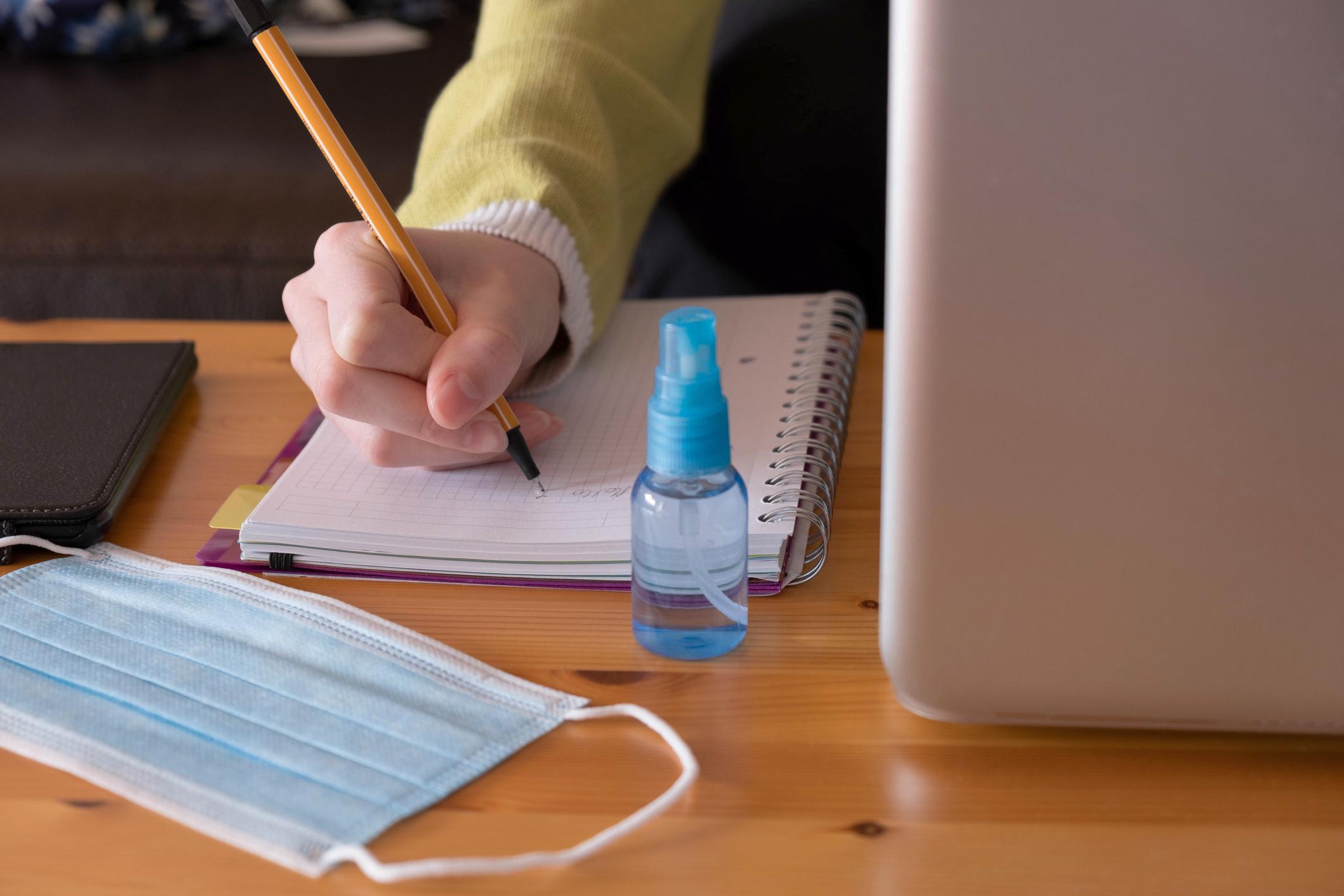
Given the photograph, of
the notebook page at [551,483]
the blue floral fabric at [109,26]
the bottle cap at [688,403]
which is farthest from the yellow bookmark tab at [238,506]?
the blue floral fabric at [109,26]

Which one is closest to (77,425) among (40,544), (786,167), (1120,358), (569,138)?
(40,544)

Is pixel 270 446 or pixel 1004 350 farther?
pixel 270 446

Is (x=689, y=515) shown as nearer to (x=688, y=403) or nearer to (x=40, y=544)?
(x=688, y=403)

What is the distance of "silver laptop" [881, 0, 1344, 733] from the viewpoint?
12.0 inches

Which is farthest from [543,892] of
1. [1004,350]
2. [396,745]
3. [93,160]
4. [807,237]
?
[93,160]

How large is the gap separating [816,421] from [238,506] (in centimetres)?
28

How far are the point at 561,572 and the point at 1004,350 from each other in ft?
0.73

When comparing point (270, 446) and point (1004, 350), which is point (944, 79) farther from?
point (270, 446)

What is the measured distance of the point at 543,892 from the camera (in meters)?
0.34

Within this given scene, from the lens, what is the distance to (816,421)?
0.59 m

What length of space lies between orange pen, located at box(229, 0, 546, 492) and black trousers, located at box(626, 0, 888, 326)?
59 centimetres

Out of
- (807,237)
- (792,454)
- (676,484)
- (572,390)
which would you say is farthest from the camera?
(807,237)

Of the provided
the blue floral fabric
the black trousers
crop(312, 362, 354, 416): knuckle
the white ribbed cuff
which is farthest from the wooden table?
the blue floral fabric

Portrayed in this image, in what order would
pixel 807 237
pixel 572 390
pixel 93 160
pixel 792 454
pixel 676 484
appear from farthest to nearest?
pixel 93 160 < pixel 807 237 < pixel 572 390 < pixel 792 454 < pixel 676 484
